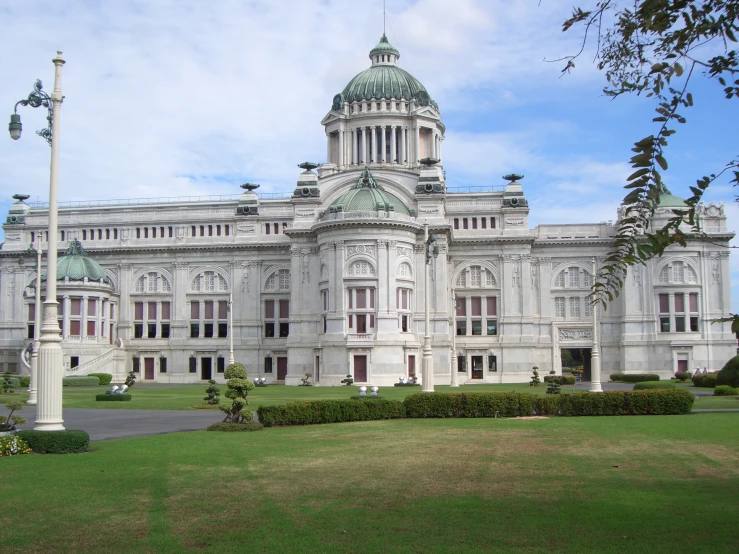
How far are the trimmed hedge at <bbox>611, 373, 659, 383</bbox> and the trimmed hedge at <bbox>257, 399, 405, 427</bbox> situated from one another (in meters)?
45.0

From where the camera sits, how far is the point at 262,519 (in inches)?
559

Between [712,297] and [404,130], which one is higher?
[404,130]

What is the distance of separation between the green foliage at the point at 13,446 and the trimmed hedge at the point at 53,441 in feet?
0.50

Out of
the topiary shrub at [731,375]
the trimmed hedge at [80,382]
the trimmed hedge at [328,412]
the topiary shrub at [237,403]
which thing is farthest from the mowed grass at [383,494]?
the trimmed hedge at [80,382]

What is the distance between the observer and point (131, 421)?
34094mm

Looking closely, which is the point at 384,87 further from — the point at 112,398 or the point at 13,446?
the point at 13,446

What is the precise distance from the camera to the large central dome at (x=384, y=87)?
92.9 meters

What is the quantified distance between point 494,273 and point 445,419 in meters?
53.2

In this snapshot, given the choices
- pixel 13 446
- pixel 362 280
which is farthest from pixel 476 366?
pixel 13 446

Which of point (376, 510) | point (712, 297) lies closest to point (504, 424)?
point (376, 510)

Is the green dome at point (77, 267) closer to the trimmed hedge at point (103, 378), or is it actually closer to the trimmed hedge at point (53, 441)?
the trimmed hedge at point (103, 378)

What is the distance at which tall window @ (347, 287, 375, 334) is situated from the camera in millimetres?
74938

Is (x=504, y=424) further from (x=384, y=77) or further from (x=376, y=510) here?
(x=384, y=77)

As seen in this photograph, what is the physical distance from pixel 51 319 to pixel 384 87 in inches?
2967
